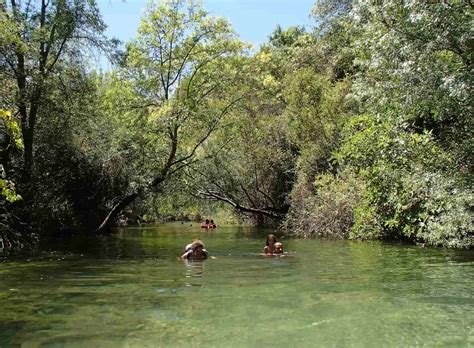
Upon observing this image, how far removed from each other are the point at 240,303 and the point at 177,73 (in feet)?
53.4

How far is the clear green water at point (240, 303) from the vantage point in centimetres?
579

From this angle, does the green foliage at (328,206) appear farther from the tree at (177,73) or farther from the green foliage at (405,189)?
the tree at (177,73)

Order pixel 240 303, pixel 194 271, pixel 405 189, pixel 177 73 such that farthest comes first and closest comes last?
pixel 177 73 < pixel 405 189 < pixel 194 271 < pixel 240 303

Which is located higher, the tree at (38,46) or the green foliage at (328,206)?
the tree at (38,46)

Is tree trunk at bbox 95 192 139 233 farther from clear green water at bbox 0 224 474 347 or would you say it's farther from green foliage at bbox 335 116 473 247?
green foliage at bbox 335 116 473 247

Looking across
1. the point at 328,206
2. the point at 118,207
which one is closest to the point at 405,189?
the point at 328,206

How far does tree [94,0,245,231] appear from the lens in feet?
70.5

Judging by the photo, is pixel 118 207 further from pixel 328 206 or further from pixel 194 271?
pixel 194 271

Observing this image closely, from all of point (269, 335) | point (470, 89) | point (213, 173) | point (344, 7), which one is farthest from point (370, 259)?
point (344, 7)

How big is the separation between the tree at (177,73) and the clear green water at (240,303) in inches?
380

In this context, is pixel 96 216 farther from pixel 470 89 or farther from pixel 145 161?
pixel 470 89

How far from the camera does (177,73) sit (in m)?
22.2

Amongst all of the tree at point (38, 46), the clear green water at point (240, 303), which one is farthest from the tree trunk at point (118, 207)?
the clear green water at point (240, 303)

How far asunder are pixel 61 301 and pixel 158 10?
16.4 m
